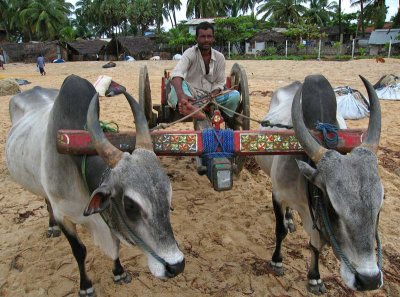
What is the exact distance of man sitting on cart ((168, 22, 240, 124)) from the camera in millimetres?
3629

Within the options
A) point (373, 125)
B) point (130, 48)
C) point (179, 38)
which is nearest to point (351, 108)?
point (373, 125)

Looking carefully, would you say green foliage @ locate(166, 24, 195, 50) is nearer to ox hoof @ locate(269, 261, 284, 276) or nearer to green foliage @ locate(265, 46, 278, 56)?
green foliage @ locate(265, 46, 278, 56)

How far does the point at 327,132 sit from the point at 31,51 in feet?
118

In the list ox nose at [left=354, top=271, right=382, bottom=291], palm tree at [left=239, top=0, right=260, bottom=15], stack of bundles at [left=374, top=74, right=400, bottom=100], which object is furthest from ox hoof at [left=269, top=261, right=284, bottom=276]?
palm tree at [left=239, top=0, right=260, bottom=15]

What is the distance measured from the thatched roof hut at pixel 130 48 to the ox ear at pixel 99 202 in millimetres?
32365

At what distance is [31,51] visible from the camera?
110 ft

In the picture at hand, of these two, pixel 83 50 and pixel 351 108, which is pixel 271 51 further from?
pixel 351 108

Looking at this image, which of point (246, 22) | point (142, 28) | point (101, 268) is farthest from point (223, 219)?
point (142, 28)

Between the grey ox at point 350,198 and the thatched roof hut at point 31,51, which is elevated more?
the thatched roof hut at point 31,51

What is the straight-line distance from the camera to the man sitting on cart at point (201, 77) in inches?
143

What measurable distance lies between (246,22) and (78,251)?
111 feet

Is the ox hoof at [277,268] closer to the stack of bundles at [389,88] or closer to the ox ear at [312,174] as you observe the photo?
the ox ear at [312,174]

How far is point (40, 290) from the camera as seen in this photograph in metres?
2.79

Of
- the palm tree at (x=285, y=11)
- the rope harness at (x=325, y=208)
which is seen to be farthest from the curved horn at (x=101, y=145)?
the palm tree at (x=285, y=11)
